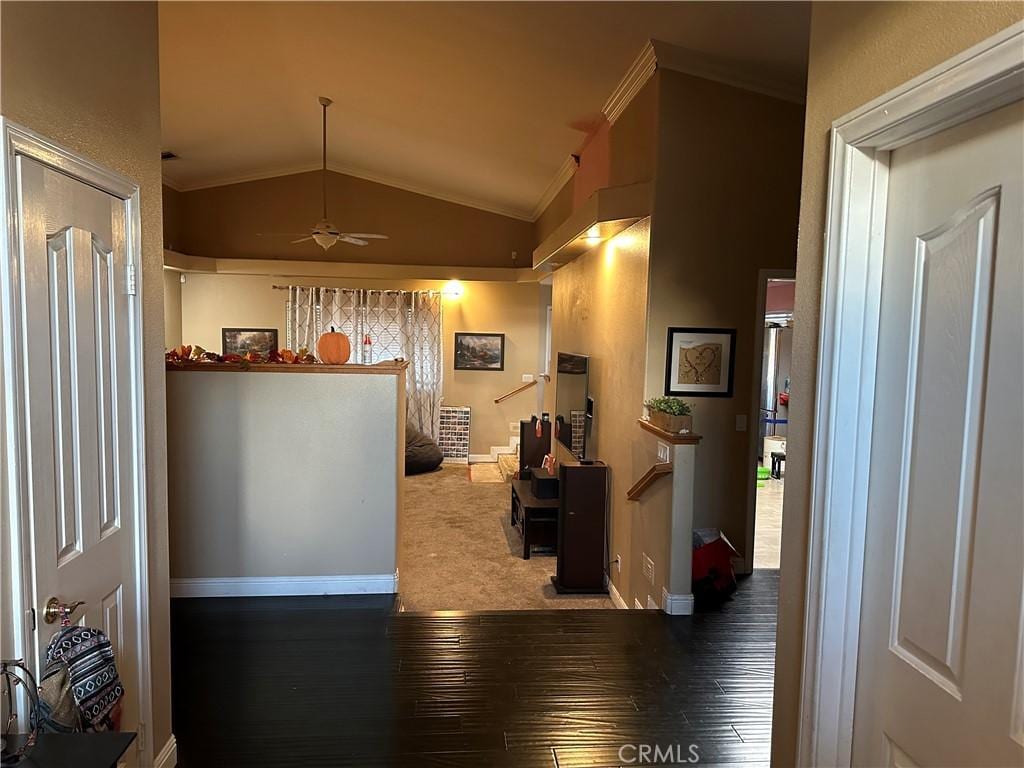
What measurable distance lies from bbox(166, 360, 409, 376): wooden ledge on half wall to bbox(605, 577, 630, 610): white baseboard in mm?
2412

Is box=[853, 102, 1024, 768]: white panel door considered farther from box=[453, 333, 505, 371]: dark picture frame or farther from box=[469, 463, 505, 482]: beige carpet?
box=[453, 333, 505, 371]: dark picture frame

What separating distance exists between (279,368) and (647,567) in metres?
2.58

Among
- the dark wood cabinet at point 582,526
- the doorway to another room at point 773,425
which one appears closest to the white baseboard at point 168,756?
the dark wood cabinet at point 582,526

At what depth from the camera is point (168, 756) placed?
2262 millimetres

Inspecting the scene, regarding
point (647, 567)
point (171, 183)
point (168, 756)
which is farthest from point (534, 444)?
point (171, 183)

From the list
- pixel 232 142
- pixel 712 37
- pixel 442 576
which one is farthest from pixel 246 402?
pixel 232 142

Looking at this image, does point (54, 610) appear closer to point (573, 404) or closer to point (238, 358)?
point (238, 358)

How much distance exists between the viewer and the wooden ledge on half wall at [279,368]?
3672mm

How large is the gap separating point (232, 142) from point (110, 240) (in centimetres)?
620

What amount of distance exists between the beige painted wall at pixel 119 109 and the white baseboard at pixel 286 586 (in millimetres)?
1505

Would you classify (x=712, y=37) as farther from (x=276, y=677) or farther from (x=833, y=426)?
(x=276, y=677)

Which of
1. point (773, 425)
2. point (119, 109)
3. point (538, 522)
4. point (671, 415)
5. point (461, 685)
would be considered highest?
point (119, 109)

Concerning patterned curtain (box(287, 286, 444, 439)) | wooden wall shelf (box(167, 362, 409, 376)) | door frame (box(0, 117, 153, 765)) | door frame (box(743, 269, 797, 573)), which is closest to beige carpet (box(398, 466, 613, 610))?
wooden wall shelf (box(167, 362, 409, 376))

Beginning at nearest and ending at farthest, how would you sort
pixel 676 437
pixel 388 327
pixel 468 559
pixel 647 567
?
pixel 676 437
pixel 647 567
pixel 468 559
pixel 388 327
